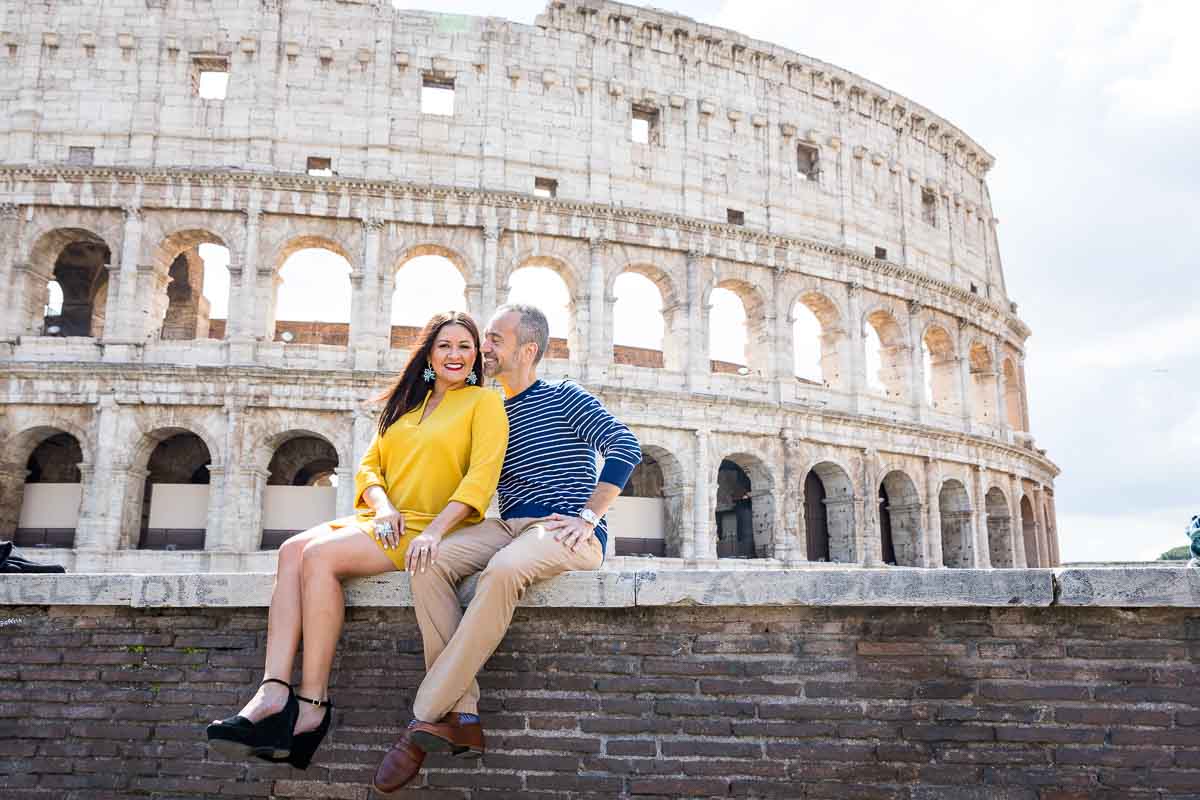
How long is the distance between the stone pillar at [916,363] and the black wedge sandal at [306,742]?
21402 mm

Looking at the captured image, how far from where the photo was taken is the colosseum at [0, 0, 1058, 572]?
1827cm

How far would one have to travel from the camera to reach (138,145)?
19.2 m

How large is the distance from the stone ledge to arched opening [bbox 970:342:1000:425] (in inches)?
939

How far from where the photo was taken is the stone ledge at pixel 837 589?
13.8 ft

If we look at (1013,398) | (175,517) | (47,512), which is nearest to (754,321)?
(1013,398)

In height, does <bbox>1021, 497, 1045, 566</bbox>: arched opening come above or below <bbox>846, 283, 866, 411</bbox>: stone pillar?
below

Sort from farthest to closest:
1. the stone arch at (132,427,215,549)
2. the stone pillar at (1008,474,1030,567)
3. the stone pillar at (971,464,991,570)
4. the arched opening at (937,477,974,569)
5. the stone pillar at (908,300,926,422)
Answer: the stone pillar at (1008,474,1030,567) < the arched opening at (937,477,974,569) < the stone pillar at (971,464,991,570) < the stone pillar at (908,300,926,422) < the stone arch at (132,427,215,549)

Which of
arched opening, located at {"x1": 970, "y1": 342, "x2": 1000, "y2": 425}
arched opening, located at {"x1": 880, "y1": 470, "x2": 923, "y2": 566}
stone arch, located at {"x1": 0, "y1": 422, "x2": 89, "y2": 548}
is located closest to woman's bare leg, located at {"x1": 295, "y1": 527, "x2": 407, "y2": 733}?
stone arch, located at {"x1": 0, "y1": 422, "x2": 89, "y2": 548}

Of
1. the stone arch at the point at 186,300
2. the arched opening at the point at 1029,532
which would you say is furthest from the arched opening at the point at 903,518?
the stone arch at the point at 186,300

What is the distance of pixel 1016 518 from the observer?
85.1ft

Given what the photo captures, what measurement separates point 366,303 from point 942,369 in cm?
1601

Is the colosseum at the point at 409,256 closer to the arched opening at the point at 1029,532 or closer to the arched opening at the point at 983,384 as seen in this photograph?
the arched opening at the point at 983,384

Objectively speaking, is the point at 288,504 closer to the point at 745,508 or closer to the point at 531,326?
the point at 745,508

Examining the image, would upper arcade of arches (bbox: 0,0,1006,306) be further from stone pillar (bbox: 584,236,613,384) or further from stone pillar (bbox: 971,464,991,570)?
stone pillar (bbox: 971,464,991,570)
